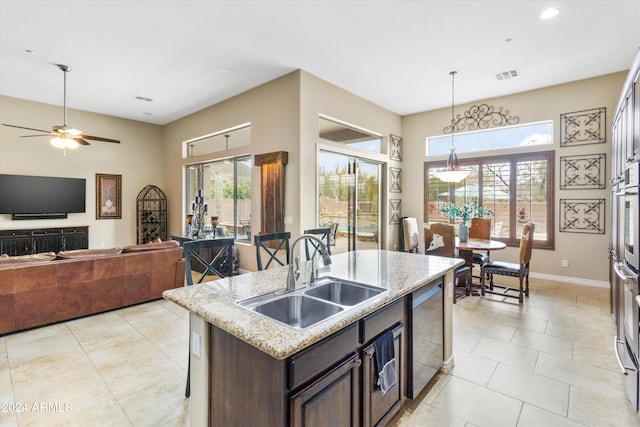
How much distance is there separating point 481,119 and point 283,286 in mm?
5808

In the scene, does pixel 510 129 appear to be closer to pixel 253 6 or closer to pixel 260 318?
pixel 253 6

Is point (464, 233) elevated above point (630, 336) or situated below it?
above

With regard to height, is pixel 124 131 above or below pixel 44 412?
above

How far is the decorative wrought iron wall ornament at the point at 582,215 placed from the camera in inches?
194

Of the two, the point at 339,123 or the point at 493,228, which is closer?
the point at 339,123

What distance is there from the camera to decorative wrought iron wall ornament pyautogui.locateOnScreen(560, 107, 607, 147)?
191 inches

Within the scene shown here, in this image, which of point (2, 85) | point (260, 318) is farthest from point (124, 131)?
point (260, 318)

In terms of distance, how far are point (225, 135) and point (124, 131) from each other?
2959 mm

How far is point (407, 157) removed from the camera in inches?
277

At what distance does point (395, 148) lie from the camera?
6867 millimetres

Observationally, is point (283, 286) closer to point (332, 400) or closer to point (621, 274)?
point (332, 400)

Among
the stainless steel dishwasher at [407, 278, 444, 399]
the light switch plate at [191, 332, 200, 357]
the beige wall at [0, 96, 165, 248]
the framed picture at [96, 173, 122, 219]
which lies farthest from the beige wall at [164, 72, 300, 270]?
the light switch plate at [191, 332, 200, 357]

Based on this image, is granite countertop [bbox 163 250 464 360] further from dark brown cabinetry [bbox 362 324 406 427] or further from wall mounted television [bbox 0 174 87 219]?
wall mounted television [bbox 0 174 87 219]

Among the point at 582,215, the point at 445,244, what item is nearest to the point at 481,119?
the point at 582,215
